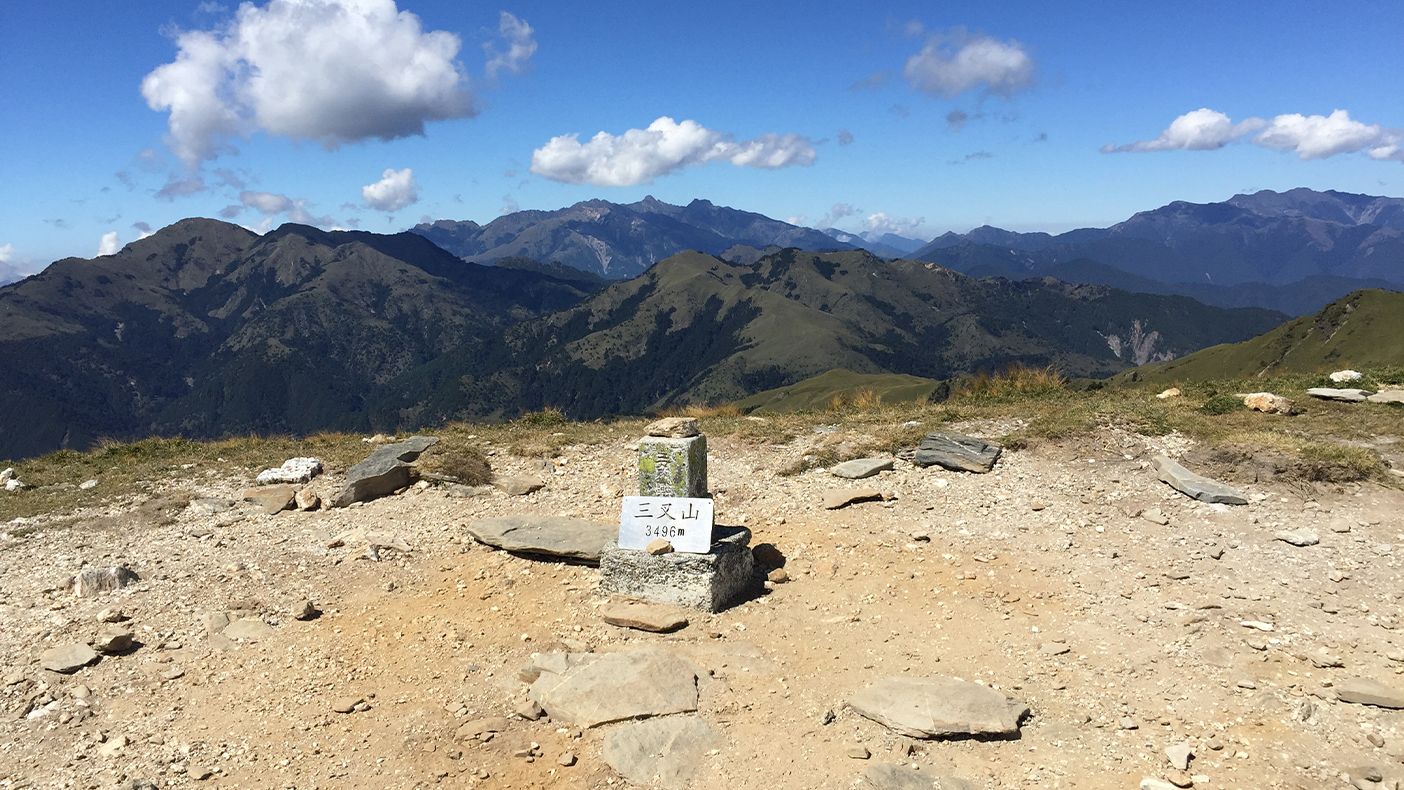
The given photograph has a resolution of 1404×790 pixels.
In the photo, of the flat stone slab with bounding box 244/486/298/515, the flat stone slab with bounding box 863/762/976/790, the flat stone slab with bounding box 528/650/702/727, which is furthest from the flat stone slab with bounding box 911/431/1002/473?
the flat stone slab with bounding box 244/486/298/515

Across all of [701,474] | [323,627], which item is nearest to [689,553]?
[701,474]

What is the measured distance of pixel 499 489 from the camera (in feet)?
44.5

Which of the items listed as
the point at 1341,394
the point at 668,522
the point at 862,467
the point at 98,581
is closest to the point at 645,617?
the point at 668,522

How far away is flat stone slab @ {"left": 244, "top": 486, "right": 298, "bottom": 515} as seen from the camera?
500 inches

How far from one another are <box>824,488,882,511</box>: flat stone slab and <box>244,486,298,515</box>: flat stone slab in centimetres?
933

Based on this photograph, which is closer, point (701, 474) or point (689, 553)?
point (689, 553)

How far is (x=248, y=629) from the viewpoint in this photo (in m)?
8.77

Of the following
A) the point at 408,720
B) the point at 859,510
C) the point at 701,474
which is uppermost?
the point at 701,474

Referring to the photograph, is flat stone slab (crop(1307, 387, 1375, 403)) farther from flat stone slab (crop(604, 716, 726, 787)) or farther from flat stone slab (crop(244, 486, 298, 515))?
flat stone slab (crop(244, 486, 298, 515))

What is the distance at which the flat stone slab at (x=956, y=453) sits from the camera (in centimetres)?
1312

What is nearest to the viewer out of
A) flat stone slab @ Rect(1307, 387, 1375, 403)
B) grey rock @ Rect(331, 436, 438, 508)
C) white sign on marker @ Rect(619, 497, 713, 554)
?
white sign on marker @ Rect(619, 497, 713, 554)

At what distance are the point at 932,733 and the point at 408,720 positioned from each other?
192 inches

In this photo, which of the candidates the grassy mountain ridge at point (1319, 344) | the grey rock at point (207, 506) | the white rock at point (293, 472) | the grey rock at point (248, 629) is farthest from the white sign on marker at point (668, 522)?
the grassy mountain ridge at point (1319, 344)

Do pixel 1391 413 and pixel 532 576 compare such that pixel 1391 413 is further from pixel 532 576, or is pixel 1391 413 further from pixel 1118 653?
pixel 532 576
